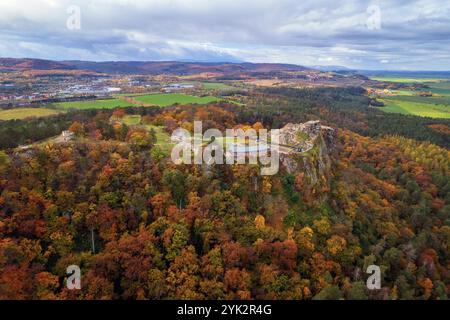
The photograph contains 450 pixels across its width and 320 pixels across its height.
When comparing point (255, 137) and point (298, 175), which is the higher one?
point (255, 137)

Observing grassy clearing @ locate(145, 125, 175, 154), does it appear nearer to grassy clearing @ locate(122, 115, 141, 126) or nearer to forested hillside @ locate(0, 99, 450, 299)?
forested hillside @ locate(0, 99, 450, 299)

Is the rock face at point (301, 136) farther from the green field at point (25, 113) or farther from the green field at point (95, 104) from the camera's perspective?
the green field at point (95, 104)

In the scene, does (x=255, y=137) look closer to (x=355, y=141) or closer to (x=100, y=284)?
(x=100, y=284)

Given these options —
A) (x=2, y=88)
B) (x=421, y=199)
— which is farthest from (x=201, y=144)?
(x=2, y=88)

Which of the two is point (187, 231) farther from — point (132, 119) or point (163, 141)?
point (132, 119)

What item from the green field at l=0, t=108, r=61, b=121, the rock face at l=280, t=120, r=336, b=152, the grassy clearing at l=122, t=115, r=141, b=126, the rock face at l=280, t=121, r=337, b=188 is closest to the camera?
the rock face at l=280, t=121, r=337, b=188

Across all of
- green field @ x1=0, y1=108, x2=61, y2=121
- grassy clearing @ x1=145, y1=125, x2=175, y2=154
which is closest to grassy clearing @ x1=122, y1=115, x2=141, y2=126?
grassy clearing @ x1=145, y1=125, x2=175, y2=154
